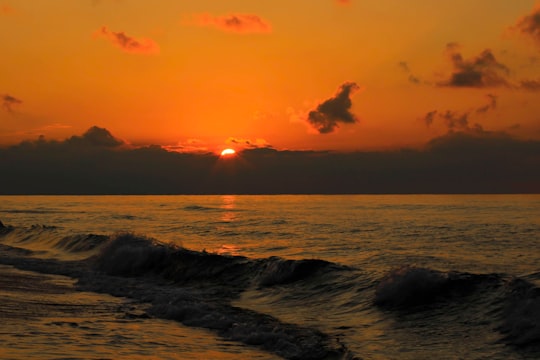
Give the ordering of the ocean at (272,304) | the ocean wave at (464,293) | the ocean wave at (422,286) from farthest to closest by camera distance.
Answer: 1. the ocean wave at (422,286)
2. the ocean wave at (464,293)
3. the ocean at (272,304)

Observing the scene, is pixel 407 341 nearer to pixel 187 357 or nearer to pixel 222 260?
pixel 187 357

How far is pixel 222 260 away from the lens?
94.0 feet

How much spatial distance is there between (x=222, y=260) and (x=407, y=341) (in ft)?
52.1

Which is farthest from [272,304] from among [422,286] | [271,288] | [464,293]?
[464,293]

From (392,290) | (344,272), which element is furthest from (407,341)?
(344,272)

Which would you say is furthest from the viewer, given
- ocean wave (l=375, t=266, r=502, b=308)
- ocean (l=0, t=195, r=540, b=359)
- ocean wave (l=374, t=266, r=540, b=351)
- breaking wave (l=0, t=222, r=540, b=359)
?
ocean wave (l=375, t=266, r=502, b=308)

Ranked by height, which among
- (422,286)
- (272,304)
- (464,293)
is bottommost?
(272,304)

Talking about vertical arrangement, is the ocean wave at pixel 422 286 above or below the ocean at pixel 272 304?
above

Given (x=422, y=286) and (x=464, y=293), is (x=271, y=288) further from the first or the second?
(x=464, y=293)

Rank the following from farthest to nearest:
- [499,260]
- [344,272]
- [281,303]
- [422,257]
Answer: [422,257], [499,260], [344,272], [281,303]

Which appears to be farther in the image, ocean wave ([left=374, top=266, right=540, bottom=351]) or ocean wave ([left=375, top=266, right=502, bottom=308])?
ocean wave ([left=375, top=266, right=502, bottom=308])

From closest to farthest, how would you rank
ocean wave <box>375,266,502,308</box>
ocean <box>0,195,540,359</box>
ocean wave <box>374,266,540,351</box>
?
ocean <box>0,195,540,359</box>
ocean wave <box>374,266,540,351</box>
ocean wave <box>375,266,502,308</box>

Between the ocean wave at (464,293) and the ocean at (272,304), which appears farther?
the ocean wave at (464,293)

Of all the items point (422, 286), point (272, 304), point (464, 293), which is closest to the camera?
point (464, 293)
